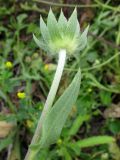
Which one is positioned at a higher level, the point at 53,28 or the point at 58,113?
the point at 53,28

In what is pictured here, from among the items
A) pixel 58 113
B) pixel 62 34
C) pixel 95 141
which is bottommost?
pixel 95 141

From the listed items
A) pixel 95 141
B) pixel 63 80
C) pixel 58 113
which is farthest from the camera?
pixel 63 80

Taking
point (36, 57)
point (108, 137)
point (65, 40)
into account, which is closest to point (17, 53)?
point (36, 57)

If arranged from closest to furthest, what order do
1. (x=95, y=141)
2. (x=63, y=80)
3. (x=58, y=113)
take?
(x=58, y=113), (x=95, y=141), (x=63, y=80)

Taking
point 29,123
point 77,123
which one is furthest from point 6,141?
point 77,123

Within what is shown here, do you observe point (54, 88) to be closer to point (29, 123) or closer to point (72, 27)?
point (72, 27)

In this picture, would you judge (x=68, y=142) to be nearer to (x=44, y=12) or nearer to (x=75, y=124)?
(x=75, y=124)
